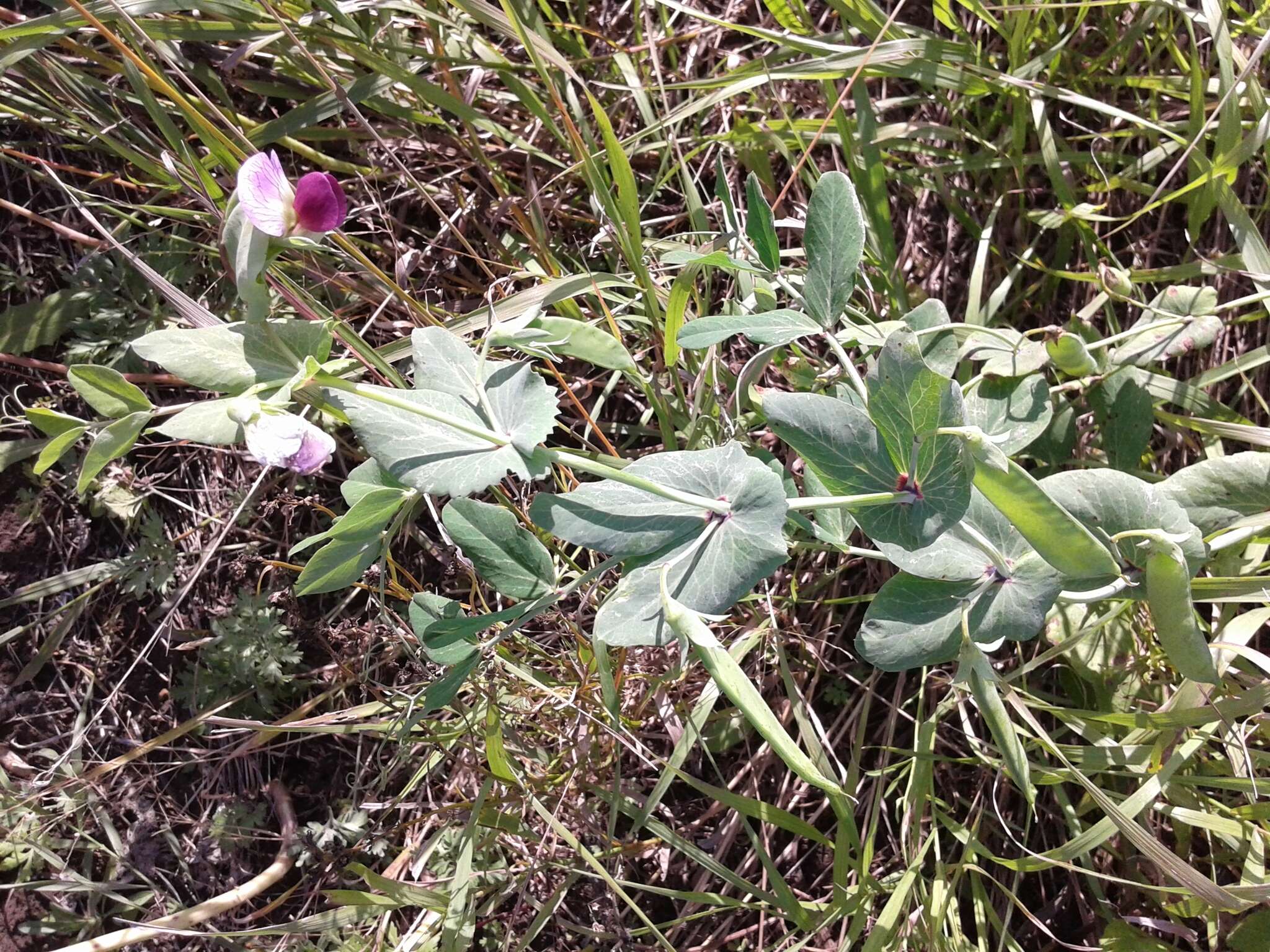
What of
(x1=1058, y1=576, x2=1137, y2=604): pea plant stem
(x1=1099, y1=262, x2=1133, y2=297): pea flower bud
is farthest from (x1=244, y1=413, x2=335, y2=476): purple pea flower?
(x1=1099, y1=262, x2=1133, y2=297): pea flower bud

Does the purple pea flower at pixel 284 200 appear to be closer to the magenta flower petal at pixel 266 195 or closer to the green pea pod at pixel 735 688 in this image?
the magenta flower petal at pixel 266 195

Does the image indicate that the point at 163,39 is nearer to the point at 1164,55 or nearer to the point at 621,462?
the point at 621,462


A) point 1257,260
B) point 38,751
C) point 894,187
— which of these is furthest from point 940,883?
point 38,751

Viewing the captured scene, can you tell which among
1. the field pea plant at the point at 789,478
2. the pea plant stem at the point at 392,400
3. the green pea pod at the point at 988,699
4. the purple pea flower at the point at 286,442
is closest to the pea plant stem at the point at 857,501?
the field pea plant at the point at 789,478

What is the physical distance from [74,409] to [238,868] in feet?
3.10

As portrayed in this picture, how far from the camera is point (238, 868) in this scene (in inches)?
63.0

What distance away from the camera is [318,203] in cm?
75

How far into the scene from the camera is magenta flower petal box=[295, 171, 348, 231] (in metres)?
0.74

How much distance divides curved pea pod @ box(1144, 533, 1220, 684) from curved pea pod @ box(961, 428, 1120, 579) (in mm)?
52

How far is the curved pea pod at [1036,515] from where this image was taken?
2.34 ft

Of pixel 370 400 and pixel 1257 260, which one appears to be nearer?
pixel 370 400

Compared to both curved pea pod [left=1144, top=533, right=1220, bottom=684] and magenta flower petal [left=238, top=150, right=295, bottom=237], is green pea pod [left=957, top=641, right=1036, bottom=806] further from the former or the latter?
magenta flower petal [left=238, top=150, right=295, bottom=237]

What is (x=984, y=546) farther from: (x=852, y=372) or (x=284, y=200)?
(x=284, y=200)

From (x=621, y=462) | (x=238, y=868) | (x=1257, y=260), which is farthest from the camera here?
(x=238, y=868)
